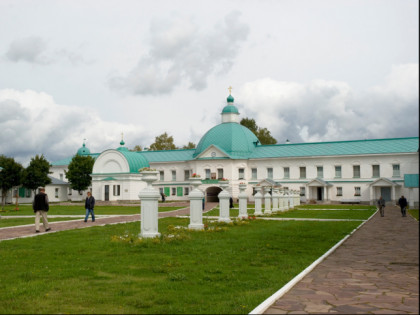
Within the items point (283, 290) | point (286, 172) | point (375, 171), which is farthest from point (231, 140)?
point (283, 290)

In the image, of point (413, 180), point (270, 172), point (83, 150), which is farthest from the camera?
point (83, 150)

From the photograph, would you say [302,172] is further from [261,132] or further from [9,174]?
[9,174]

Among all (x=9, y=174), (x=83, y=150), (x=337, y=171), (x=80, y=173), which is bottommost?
(x=337, y=171)

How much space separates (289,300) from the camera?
6734mm

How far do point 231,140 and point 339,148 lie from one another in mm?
14404

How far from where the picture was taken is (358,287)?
751 cm

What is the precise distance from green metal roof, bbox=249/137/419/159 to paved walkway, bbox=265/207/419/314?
45.9m

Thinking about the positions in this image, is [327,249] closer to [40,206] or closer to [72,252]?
[72,252]

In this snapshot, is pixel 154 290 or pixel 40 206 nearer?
pixel 154 290

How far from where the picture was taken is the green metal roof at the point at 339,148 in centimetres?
5541

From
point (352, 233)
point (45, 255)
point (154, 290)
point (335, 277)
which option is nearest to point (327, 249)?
point (335, 277)

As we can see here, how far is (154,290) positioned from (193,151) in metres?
61.3

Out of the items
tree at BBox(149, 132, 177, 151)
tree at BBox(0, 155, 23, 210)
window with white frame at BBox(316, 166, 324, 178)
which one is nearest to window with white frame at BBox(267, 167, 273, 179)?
window with white frame at BBox(316, 166, 324, 178)

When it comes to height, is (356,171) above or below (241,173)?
below
